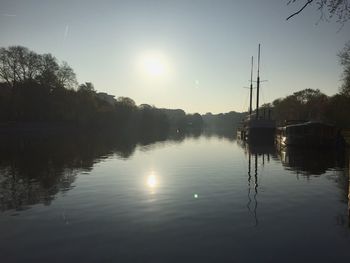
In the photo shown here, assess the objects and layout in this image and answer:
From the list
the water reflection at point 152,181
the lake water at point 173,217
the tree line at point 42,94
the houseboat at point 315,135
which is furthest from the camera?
the tree line at point 42,94

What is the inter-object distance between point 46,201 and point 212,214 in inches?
354

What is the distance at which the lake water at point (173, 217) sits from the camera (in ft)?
37.0

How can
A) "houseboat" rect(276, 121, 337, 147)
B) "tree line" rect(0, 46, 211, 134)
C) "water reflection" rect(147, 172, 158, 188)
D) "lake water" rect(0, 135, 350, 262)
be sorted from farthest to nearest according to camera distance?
"tree line" rect(0, 46, 211, 134), "houseboat" rect(276, 121, 337, 147), "water reflection" rect(147, 172, 158, 188), "lake water" rect(0, 135, 350, 262)

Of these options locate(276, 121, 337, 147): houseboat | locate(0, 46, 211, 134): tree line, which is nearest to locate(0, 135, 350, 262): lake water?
locate(276, 121, 337, 147): houseboat

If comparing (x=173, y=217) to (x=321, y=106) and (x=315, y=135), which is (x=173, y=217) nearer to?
(x=315, y=135)

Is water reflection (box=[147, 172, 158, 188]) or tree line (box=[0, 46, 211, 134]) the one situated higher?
tree line (box=[0, 46, 211, 134])

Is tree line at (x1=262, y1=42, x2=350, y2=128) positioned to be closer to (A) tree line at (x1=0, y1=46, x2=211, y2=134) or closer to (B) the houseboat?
(B) the houseboat

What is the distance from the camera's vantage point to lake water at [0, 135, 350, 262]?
11.3 meters

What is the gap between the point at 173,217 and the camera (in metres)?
15.5

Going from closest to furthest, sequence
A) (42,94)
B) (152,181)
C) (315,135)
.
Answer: (152,181) → (315,135) → (42,94)

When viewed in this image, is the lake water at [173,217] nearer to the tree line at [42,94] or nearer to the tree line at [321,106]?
the tree line at [321,106]

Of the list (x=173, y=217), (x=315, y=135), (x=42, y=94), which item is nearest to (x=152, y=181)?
(x=173, y=217)

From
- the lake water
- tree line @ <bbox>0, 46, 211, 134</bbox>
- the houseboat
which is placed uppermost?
tree line @ <bbox>0, 46, 211, 134</bbox>

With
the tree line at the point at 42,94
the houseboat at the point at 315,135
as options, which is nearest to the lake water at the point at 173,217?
the houseboat at the point at 315,135
